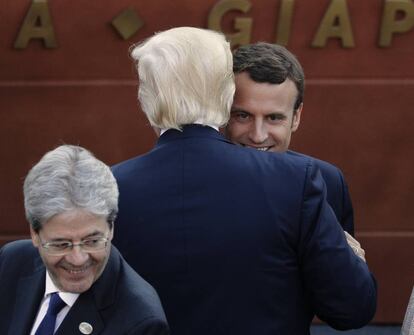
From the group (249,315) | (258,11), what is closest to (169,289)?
(249,315)

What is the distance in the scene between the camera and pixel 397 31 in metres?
4.56

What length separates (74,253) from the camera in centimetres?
230

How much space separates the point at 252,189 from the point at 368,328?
8.55 ft

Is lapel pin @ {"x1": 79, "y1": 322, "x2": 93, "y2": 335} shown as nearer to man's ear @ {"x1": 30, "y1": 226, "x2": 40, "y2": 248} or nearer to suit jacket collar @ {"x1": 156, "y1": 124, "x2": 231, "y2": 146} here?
man's ear @ {"x1": 30, "y1": 226, "x2": 40, "y2": 248}

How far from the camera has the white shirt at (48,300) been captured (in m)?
2.39

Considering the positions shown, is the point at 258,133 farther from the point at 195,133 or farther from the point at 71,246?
the point at 71,246

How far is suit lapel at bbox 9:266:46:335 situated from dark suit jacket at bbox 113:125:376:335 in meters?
0.20

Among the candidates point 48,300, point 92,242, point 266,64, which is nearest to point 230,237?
point 92,242

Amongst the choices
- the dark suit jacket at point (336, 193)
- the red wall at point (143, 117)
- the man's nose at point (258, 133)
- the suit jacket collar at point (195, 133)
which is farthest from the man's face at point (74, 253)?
the red wall at point (143, 117)

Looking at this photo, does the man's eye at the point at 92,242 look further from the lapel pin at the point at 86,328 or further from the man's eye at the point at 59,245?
the lapel pin at the point at 86,328

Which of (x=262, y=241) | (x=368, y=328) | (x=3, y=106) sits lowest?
(x=368, y=328)

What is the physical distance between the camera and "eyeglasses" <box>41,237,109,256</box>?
2.29 metres

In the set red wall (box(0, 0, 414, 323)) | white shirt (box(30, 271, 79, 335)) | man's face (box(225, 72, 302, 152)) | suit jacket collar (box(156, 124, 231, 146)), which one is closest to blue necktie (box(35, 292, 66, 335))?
white shirt (box(30, 271, 79, 335))

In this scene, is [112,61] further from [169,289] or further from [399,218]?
[169,289]
